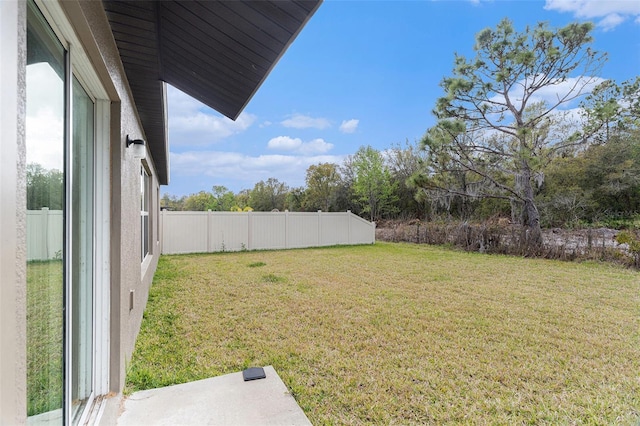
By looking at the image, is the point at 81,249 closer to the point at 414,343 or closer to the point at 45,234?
the point at 45,234

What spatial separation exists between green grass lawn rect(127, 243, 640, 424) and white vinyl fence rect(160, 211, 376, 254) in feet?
14.5

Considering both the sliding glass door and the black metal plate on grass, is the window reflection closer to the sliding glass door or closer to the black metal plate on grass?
the sliding glass door

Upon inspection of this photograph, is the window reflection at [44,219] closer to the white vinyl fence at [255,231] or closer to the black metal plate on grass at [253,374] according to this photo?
the black metal plate on grass at [253,374]

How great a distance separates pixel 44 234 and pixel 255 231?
443 inches

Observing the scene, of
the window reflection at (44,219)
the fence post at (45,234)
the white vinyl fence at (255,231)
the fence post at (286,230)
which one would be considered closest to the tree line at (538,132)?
the white vinyl fence at (255,231)

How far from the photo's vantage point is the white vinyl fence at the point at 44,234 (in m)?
1.15

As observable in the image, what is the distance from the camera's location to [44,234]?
4.22ft

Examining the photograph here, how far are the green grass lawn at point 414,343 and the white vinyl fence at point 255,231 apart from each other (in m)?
4.41

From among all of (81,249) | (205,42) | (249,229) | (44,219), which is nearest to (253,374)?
(81,249)

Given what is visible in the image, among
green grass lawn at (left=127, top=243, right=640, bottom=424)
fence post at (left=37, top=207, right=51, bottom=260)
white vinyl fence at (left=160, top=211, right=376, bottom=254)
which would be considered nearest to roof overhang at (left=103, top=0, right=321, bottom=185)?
fence post at (left=37, top=207, right=51, bottom=260)

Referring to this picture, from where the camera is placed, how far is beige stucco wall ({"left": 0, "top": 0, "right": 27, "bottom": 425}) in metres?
0.79

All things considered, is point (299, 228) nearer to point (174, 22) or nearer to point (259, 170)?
point (174, 22)

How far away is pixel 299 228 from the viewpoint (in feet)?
44.1

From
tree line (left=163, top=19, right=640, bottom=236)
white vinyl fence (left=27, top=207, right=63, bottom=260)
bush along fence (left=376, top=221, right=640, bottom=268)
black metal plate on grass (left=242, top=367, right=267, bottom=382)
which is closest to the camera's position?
white vinyl fence (left=27, top=207, right=63, bottom=260)
